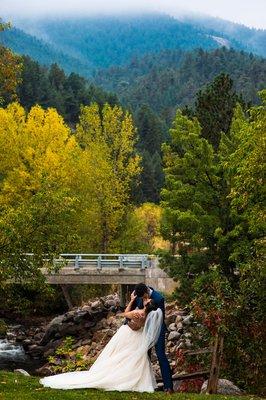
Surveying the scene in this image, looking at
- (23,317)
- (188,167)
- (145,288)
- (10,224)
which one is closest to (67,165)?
(23,317)

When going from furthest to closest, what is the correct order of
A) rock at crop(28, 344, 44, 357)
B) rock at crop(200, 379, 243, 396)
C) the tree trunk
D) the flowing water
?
1. rock at crop(28, 344, 44, 357)
2. the flowing water
3. rock at crop(200, 379, 243, 396)
4. the tree trunk

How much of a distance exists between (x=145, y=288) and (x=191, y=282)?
1240 centimetres

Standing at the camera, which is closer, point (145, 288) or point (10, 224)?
point (145, 288)

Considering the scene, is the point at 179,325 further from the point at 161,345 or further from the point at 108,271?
the point at 161,345

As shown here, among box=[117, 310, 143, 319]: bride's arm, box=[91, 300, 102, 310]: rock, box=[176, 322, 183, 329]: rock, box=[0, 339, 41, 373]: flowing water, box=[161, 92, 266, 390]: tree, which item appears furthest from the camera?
box=[91, 300, 102, 310]: rock

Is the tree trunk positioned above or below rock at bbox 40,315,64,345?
above

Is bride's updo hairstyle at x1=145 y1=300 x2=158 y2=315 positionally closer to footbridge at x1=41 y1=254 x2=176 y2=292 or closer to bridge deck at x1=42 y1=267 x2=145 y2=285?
footbridge at x1=41 y1=254 x2=176 y2=292

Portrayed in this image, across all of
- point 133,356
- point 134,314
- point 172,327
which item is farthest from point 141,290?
point 172,327

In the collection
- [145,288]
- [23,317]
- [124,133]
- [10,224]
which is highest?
[124,133]

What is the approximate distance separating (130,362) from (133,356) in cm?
13

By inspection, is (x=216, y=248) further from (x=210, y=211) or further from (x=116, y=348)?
(x=116, y=348)

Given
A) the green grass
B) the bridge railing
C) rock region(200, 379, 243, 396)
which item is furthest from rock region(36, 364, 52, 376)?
the green grass

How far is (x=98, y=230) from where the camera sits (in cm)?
4034

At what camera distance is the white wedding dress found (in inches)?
455
